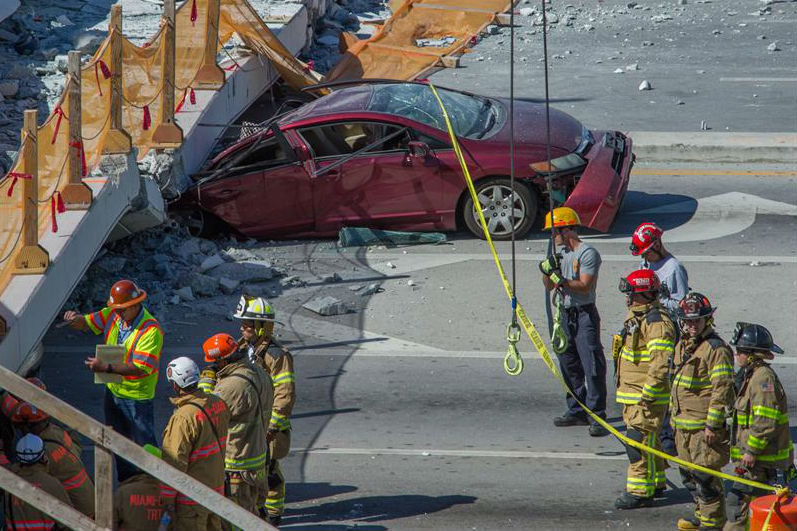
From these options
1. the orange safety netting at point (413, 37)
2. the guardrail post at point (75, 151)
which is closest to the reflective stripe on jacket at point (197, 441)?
the guardrail post at point (75, 151)

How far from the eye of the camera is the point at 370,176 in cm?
1400

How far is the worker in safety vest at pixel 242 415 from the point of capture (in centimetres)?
775

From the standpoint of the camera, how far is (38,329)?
9.95m

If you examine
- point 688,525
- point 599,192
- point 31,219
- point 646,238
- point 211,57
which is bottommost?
point 688,525

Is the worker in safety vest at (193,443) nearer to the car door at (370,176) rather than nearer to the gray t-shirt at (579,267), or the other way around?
the gray t-shirt at (579,267)

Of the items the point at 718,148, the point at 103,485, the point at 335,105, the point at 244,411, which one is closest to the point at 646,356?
the point at 244,411

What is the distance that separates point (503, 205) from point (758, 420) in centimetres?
630

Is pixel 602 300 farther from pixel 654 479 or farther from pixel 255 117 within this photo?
pixel 255 117

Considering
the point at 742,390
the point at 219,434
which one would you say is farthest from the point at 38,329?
the point at 742,390

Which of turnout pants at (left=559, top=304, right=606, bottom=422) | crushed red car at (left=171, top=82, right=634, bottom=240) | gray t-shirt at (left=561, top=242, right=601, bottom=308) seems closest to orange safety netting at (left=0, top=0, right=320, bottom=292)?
crushed red car at (left=171, top=82, right=634, bottom=240)

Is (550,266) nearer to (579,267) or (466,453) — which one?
(579,267)

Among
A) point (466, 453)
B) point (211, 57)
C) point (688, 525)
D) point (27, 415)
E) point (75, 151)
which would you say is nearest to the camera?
point (27, 415)

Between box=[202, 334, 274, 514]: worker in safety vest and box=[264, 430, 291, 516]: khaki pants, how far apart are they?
45 cm

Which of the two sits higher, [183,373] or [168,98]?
[168,98]
